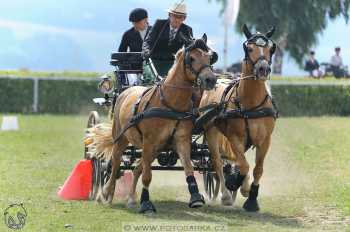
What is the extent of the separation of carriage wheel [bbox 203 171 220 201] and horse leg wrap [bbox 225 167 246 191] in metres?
0.84

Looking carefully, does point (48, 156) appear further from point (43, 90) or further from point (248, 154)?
point (43, 90)

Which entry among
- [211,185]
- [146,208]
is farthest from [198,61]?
[211,185]

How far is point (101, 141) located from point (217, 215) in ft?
8.05

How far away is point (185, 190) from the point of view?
15664 millimetres

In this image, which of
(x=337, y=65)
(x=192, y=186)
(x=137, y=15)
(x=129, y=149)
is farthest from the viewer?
(x=337, y=65)

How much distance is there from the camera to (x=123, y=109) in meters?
13.3

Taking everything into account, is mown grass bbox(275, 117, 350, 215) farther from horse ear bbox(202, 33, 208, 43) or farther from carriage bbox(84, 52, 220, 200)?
horse ear bbox(202, 33, 208, 43)

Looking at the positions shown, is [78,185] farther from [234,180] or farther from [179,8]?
[179,8]

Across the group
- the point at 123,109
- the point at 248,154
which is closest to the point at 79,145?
the point at 248,154

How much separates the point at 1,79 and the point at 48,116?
7.42 feet

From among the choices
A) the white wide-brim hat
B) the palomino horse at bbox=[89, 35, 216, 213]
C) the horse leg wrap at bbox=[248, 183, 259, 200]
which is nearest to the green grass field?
the horse leg wrap at bbox=[248, 183, 259, 200]

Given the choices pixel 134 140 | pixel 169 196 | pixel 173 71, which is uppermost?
pixel 173 71

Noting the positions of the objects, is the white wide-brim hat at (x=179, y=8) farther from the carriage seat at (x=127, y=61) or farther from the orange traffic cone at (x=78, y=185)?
the orange traffic cone at (x=78, y=185)

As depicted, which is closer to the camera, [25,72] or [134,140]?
[134,140]
